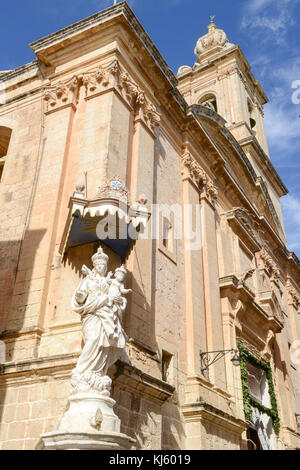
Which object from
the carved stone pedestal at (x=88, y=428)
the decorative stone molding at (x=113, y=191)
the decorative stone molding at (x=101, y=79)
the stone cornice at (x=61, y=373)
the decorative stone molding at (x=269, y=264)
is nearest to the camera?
the carved stone pedestal at (x=88, y=428)

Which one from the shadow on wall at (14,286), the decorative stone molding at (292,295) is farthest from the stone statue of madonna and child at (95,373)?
the decorative stone molding at (292,295)

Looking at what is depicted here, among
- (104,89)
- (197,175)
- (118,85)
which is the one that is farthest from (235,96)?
(104,89)

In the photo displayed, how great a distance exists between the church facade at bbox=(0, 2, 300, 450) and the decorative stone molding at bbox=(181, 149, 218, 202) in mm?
81

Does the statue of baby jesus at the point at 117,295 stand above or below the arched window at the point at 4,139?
below

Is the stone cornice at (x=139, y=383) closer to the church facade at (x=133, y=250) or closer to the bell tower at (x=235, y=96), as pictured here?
the church facade at (x=133, y=250)

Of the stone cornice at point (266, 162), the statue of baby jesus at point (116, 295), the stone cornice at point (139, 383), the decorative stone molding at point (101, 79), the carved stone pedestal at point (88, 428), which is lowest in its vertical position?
the carved stone pedestal at point (88, 428)

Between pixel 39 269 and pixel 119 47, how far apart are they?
617 centimetres

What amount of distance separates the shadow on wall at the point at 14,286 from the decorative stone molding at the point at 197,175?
626cm

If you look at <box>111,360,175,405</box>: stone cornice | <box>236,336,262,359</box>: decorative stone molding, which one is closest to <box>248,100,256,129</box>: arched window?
<box>236,336,262,359</box>: decorative stone molding

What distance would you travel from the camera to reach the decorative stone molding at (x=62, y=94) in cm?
1178

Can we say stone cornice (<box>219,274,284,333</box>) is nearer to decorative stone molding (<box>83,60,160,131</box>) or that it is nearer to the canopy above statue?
decorative stone molding (<box>83,60,160,131</box>)

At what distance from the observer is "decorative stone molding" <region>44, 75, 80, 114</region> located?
38.7 feet

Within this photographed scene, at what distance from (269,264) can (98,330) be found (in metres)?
15.6
